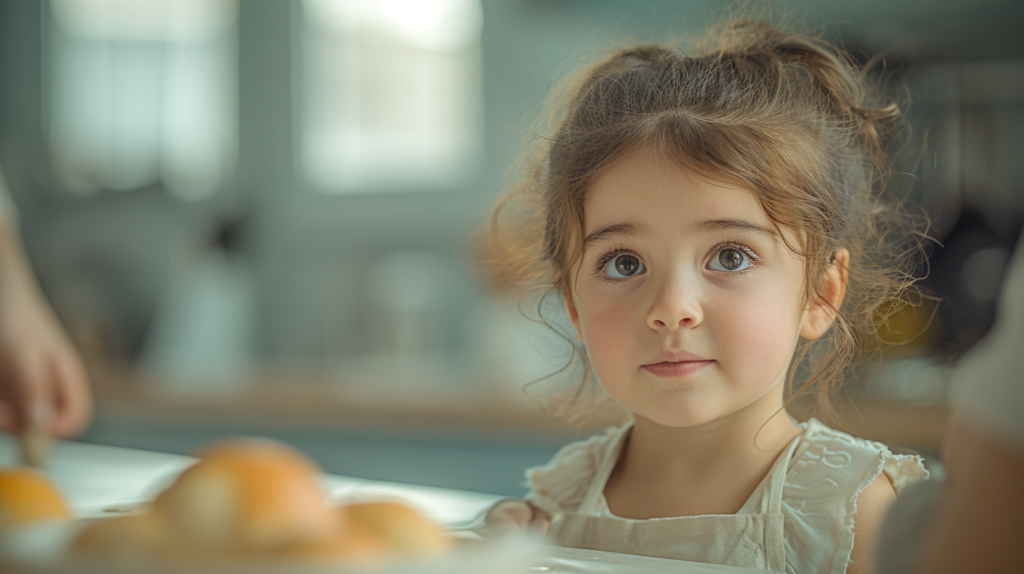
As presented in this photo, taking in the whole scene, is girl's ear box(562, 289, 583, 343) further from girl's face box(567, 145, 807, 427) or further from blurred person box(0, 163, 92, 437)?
blurred person box(0, 163, 92, 437)

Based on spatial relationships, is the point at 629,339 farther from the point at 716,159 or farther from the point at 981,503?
the point at 981,503

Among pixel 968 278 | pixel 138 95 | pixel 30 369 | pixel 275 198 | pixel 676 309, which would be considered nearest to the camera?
pixel 676 309

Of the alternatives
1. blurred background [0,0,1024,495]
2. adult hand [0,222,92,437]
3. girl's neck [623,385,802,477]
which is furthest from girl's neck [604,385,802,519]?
blurred background [0,0,1024,495]

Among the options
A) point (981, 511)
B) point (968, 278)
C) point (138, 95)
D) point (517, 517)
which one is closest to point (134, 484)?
point (517, 517)

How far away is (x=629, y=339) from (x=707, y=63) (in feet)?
0.56

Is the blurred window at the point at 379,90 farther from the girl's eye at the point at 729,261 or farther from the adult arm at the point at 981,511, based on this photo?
the adult arm at the point at 981,511

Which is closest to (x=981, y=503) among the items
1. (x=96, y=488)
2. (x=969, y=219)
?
(x=96, y=488)

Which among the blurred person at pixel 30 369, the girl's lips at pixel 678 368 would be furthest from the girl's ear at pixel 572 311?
the blurred person at pixel 30 369

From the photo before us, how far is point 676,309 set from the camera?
0.40 metres

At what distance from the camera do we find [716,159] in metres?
0.43

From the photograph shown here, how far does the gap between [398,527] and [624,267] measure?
25 centimetres

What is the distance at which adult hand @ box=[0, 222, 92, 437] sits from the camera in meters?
0.65

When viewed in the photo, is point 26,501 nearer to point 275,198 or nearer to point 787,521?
point 787,521

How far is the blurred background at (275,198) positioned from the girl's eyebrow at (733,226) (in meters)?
1.22
